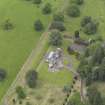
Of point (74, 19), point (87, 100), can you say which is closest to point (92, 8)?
point (74, 19)

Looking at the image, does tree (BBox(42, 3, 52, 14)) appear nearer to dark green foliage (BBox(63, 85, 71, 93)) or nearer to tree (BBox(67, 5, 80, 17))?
tree (BBox(67, 5, 80, 17))

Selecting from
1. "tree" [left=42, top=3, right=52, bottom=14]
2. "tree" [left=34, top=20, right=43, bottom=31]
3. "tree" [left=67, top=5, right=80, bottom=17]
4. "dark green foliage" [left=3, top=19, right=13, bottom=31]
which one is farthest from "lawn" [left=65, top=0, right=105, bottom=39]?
"dark green foliage" [left=3, top=19, right=13, bottom=31]

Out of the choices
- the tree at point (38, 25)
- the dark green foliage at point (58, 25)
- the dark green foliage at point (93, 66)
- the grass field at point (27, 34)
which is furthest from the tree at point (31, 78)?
the tree at point (38, 25)

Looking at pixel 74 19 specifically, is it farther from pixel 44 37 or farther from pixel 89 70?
pixel 89 70

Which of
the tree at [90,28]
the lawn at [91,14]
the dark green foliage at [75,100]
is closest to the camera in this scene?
the dark green foliage at [75,100]

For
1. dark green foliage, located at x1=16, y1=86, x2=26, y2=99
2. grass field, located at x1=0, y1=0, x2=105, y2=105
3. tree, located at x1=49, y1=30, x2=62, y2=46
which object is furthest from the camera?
tree, located at x1=49, y1=30, x2=62, y2=46

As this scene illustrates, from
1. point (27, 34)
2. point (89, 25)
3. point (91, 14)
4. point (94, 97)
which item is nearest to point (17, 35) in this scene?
point (27, 34)

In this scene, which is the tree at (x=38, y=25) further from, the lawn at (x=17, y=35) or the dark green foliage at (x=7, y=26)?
the dark green foliage at (x=7, y=26)
